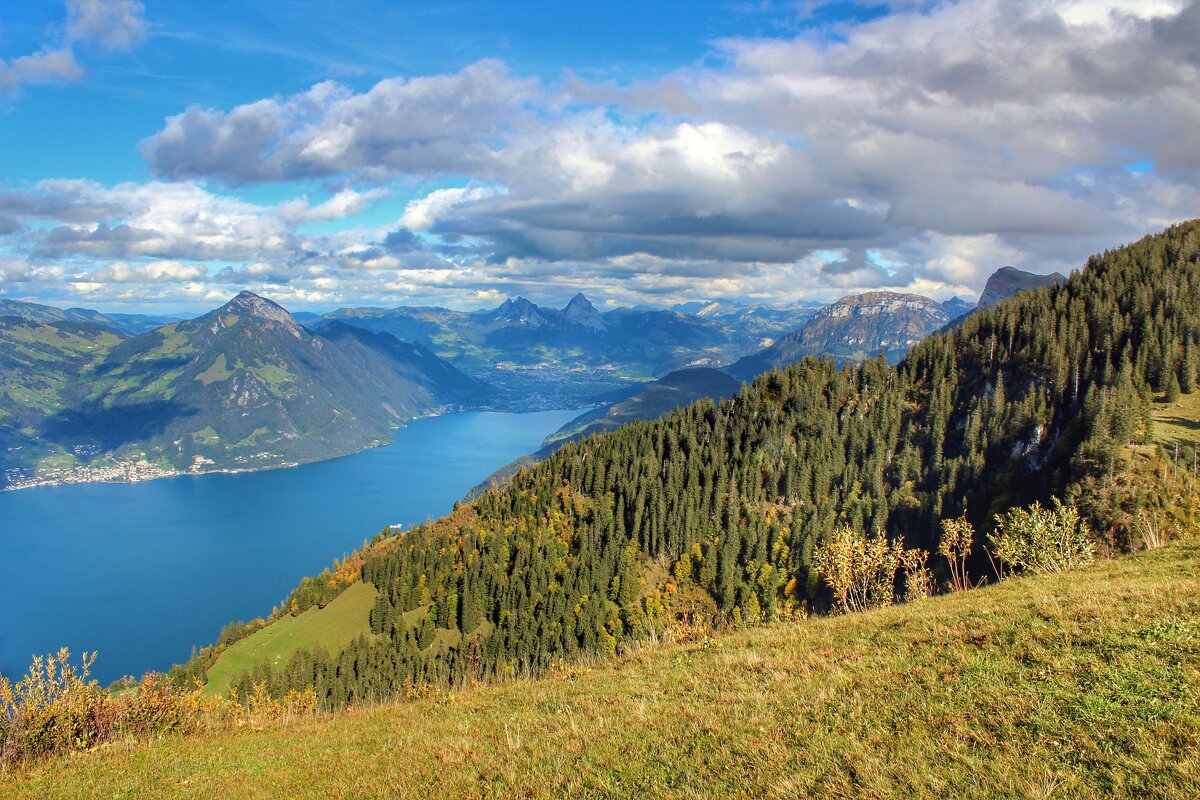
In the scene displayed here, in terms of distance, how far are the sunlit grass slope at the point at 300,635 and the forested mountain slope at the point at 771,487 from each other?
4.94 metres

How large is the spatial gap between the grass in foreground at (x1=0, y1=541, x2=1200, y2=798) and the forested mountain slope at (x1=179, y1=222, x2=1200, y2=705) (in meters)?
92.7

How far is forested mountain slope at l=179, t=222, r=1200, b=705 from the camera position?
415 feet

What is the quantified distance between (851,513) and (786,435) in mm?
33312

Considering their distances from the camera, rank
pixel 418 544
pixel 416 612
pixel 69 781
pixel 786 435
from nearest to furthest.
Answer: pixel 69 781, pixel 416 612, pixel 418 544, pixel 786 435

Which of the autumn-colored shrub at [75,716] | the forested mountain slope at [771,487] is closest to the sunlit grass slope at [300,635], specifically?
the forested mountain slope at [771,487]

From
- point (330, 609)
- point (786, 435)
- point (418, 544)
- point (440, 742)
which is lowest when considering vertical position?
point (330, 609)

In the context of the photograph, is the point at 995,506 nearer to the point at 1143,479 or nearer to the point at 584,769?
the point at 1143,479

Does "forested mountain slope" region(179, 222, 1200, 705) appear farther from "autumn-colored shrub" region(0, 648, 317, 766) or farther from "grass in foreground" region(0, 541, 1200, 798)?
"grass in foreground" region(0, 541, 1200, 798)

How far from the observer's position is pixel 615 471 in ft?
566

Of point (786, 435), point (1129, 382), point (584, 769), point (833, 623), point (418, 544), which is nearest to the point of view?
point (584, 769)

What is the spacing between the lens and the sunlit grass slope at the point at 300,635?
129m

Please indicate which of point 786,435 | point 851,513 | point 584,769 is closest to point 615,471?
point 786,435

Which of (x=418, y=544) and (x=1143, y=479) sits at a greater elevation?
(x=1143, y=479)

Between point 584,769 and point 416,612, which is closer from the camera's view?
point 584,769
